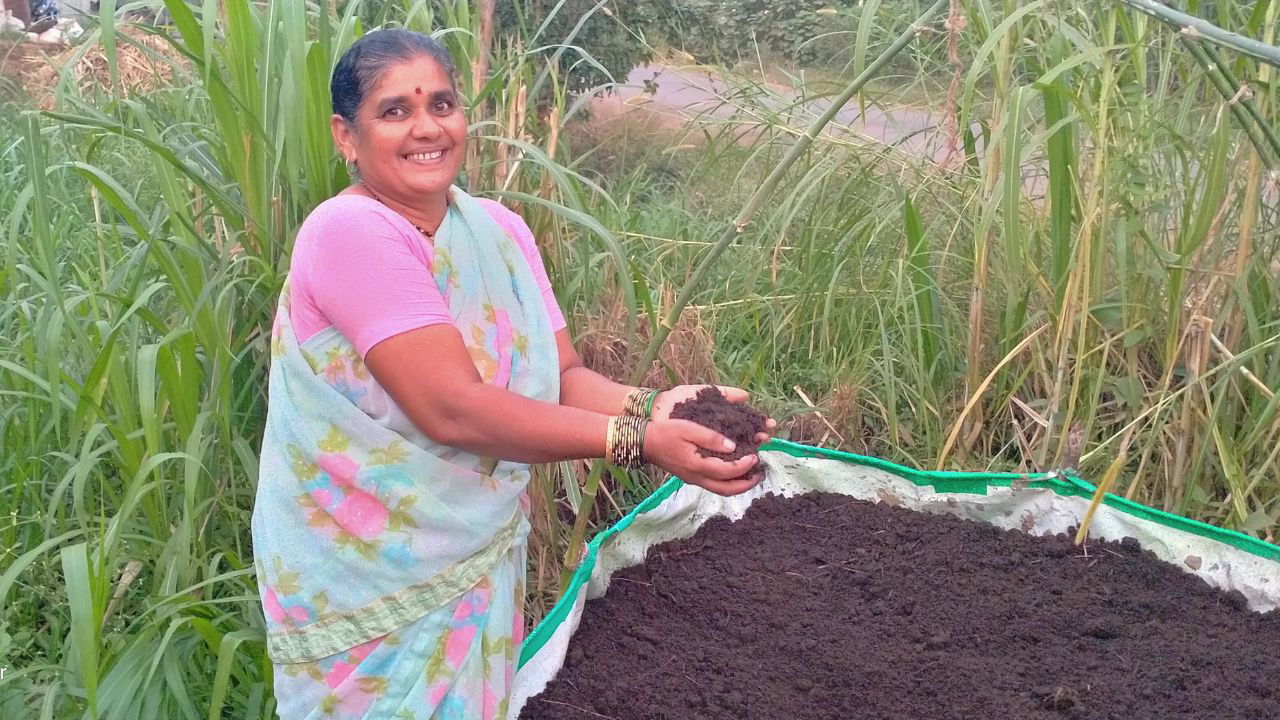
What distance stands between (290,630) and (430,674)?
0.20m

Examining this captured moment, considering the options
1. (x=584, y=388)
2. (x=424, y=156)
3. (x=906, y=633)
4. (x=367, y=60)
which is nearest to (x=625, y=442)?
(x=584, y=388)

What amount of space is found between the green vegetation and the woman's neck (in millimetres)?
305

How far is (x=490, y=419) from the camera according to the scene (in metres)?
1.41

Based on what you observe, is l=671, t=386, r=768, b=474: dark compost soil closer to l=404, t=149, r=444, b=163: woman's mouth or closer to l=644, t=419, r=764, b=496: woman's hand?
l=644, t=419, r=764, b=496: woman's hand

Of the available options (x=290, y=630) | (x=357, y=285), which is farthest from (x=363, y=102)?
(x=290, y=630)

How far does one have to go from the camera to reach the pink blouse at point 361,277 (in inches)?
55.0

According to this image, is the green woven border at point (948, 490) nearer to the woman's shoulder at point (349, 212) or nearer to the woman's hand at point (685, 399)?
the woman's hand at point (685, 399)

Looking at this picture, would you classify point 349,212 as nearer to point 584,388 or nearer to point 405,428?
point 405,428

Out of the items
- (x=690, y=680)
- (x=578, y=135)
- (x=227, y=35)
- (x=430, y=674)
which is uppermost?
(x=227, y=35)

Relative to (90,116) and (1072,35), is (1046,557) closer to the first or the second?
(1072,35)

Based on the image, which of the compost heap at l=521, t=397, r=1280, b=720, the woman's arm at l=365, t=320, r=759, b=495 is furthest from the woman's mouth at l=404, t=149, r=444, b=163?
the compost heap at l=521, t=397, r=1280, b=720

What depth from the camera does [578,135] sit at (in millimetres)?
6484

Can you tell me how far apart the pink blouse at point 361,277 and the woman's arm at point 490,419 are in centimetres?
3

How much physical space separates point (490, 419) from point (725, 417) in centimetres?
31
